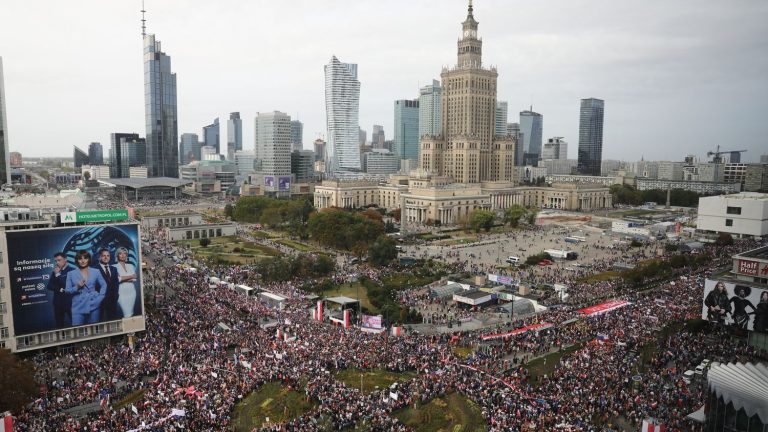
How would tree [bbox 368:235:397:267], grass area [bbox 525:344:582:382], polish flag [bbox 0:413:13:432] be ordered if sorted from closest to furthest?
polish flag [bbox 0:413:13:432]
grass area [bbox 525:344:582:382]
tree [bbox 368:235:397:267]

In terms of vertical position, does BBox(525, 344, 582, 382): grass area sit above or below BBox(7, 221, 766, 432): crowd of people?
below

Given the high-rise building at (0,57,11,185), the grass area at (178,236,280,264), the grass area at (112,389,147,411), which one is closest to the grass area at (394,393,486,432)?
the grass area at (112,389,147,411)

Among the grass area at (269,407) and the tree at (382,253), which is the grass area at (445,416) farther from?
the tree at (382,253)

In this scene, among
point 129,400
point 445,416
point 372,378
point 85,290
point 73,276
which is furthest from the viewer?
point 85,290

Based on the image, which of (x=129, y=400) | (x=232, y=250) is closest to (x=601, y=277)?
(x=232, y=250)

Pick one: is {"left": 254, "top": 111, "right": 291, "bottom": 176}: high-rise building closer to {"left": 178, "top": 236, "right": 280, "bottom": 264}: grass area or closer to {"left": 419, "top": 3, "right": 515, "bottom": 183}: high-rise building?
{"left": 419, "top": 3, "right": 515, "bottom": 183}: high-rise building

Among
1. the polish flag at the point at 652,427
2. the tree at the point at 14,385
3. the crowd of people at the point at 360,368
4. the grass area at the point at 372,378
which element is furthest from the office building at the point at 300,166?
the polish flag at the point at 652,427

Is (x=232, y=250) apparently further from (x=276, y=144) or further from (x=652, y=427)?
(x=276, y=144)
